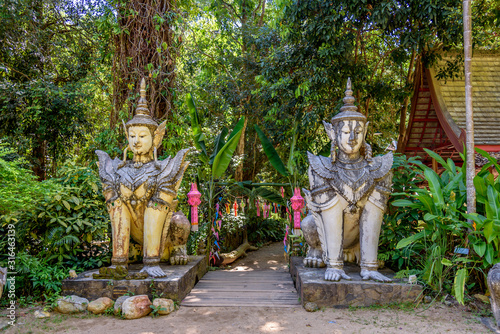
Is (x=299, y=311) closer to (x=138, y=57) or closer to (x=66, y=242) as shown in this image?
(x=66, y=242)

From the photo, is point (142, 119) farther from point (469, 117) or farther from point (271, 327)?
point (469, 117)

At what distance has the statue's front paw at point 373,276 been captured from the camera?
3396 millimetres

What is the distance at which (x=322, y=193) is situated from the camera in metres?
3.70

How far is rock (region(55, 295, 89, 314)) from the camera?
128 inches

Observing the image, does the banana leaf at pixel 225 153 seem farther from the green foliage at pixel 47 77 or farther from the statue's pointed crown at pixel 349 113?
the green foliage at pixel 47 77

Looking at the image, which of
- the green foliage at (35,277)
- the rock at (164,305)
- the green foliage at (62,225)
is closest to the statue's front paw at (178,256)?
the green foliage at (62,225)

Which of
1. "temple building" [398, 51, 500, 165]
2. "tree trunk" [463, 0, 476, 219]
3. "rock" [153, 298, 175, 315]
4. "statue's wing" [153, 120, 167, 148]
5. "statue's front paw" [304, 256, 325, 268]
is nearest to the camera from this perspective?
"rock" [153, 298, 175, 315]

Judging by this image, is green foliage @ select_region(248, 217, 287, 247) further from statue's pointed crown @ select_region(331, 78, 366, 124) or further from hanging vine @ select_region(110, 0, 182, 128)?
statue's pointed crown @ select_region(331, 78, 366, 124)

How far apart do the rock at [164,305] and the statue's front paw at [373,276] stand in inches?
76.9

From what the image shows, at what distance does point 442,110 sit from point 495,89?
1.53 metres

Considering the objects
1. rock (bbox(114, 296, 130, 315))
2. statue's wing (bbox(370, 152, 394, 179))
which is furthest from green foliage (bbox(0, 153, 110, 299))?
statue's wing (bbox(370, 152, 394, 179))

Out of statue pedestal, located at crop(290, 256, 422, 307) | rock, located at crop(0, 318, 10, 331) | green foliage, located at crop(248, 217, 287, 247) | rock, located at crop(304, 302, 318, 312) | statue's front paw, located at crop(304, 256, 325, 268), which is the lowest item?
green foliage, located at crop(248, 217, 287, 247)

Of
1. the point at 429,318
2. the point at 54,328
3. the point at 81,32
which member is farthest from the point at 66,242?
the point at 81,32

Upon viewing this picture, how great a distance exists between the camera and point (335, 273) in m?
3.45
